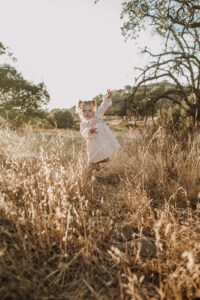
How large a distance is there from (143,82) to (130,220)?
4681 mm

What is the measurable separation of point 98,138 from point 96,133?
0.10 m

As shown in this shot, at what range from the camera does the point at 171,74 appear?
5992mm

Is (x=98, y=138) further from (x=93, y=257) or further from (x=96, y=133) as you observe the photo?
(x=93, y=257)

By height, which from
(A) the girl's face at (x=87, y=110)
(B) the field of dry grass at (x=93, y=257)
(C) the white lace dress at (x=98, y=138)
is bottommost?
(B) the field of dry grass at (x=93, y=257)

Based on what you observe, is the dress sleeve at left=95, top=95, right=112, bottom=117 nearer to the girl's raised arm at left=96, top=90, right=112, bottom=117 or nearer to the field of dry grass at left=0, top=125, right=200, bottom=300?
the girl's raised arm at left=96, top=90, right=112, bottom=117

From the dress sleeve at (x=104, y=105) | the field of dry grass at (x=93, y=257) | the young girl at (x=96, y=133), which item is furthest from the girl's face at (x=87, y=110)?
the field of dry grass at (x=93, y=257)

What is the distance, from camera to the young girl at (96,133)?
3.57 metres

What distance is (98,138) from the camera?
11.8 feet

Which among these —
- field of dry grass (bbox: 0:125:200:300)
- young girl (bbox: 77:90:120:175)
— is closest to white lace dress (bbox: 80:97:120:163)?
young girl (bbox: 77:90:120:175)

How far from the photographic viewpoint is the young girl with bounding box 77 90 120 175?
11.7 ft

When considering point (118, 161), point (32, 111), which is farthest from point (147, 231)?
point (32, 111)

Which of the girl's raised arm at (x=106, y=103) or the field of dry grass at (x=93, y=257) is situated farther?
the girl's raised arm at (x=106, y=103)

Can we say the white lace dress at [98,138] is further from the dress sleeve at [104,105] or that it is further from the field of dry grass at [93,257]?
the field of dry grass at [93,257]

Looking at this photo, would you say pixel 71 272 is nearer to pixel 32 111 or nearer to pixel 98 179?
pixel 98 179
